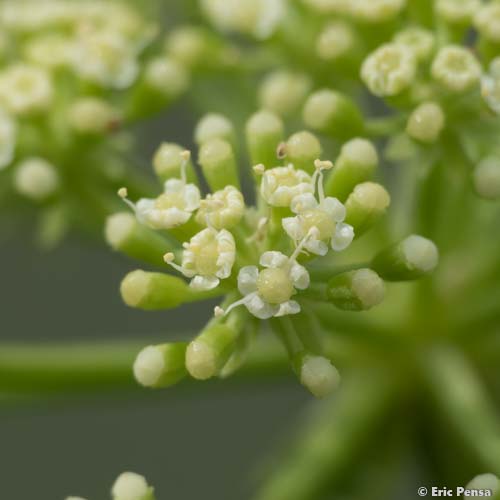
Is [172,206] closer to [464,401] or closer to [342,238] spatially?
[342,238]

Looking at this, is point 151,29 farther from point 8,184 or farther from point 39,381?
point 39,381

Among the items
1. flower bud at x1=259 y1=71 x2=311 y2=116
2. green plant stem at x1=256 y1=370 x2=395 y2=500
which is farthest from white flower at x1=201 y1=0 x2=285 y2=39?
green plant stem at x1=256 y1=370 x2=395 y2=500

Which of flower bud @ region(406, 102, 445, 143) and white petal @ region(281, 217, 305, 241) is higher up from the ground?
flower bud @ region(406, 102, 445, 143)

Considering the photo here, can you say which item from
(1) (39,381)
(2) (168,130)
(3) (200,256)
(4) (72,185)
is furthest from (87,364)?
(2) (168,130)

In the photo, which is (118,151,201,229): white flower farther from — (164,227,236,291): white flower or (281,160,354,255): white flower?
(281,160,354,255): white flower

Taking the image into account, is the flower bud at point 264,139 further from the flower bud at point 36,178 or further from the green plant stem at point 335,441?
the green plant stem at point 335,441
